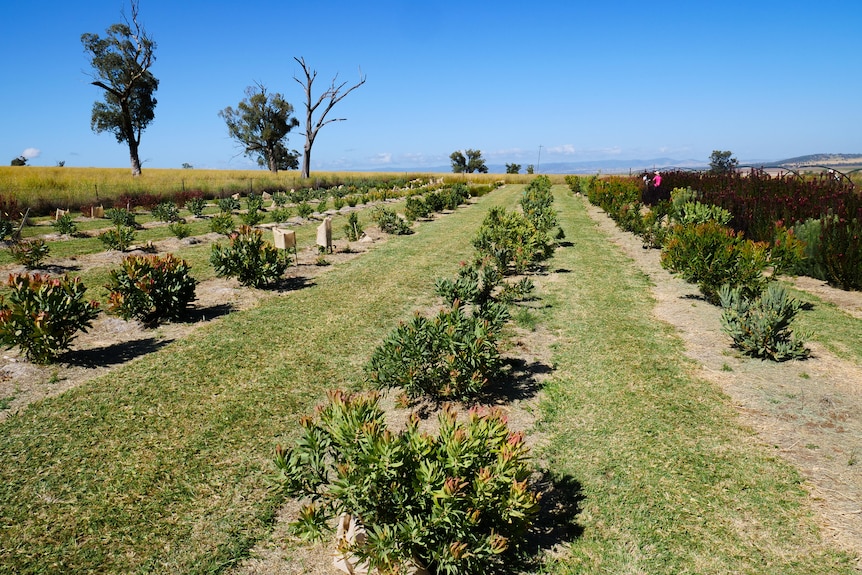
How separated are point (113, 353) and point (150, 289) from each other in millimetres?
1169

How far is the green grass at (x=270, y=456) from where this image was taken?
310 centimetres

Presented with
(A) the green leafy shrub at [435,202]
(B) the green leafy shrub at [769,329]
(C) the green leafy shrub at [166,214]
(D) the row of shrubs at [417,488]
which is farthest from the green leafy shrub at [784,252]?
(C) the green leafy shrub at [166,214]

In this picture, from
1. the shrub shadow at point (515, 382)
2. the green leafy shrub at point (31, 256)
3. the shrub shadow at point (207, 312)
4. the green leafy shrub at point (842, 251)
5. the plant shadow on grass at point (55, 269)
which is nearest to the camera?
the shrub shadow at point (515, 382)

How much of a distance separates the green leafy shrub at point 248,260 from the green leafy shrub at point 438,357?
542 centimetres

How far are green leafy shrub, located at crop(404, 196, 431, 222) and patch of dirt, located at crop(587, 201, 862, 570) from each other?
13.3 metres

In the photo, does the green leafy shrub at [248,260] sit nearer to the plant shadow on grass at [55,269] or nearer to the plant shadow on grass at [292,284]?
the plant shadow on grass at [292,284]

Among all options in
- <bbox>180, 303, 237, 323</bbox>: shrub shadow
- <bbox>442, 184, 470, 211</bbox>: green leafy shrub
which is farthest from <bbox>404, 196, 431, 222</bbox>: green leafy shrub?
<bbox>180, 303, 237, 323</bbox>: shrub shadow

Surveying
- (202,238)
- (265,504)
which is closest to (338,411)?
(265,504)

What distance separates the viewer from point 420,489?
8.68 feet

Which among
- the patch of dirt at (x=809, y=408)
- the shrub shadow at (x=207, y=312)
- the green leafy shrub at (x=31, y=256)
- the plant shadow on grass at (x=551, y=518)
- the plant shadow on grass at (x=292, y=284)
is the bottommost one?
the plant shadow on grass at (x=551, y=518)

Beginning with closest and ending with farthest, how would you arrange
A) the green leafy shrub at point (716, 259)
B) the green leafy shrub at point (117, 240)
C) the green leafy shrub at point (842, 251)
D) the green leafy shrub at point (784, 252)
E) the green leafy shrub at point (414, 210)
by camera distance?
the green leafy shrub at point (716, 259)
the green leafy shrub at point (784, 252)
the green leafy shrub at point (842, 251)
the green leafy shrub at point (117, 240)
the green leafy shrub at point (414, 210)

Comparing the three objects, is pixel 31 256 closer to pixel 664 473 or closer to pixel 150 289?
pixel 150 289

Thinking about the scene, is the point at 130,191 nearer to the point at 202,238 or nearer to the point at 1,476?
the point at 202,238

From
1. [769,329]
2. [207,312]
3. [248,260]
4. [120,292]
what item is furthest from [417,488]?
[248,260]
